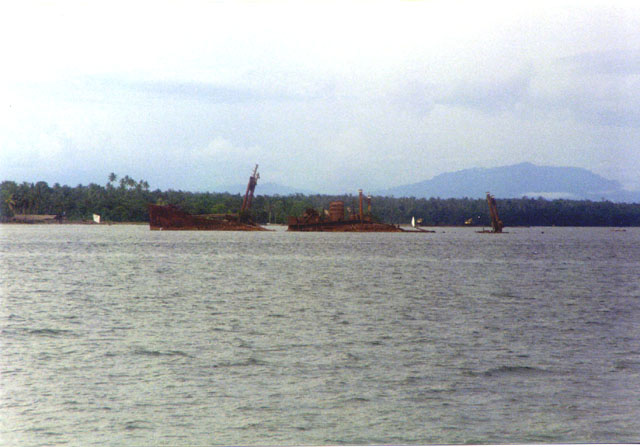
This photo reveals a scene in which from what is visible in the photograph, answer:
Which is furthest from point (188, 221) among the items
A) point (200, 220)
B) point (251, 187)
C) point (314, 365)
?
point (314, 365)

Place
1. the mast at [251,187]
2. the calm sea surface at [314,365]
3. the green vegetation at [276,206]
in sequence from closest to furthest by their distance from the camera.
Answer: the calm sea surface at [314,365], the mast at [251,187], the green vegetation at [276,206]

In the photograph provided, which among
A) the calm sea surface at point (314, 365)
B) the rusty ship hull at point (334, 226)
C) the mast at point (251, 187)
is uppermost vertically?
the mast at point (251, 187)

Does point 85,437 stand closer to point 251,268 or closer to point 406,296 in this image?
point 406,296

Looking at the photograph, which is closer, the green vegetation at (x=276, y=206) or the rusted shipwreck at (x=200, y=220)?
the rusted shipwreck at (x=200, y=220)

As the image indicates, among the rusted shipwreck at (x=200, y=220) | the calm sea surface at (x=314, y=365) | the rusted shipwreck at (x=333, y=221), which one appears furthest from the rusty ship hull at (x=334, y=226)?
the calm sea surface at (x=314, y=365)

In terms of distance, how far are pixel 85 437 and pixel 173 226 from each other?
3763 inches

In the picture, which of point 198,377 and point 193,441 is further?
point 198,377

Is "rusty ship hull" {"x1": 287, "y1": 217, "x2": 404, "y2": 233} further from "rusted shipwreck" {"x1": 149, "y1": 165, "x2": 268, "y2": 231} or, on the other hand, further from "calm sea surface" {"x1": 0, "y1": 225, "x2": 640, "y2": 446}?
"calm sea surface" {"x1": 0, "y1": 225, "x2": 640, "y2": 446}

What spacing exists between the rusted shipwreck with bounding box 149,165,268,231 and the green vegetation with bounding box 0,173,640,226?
2042 millimetres

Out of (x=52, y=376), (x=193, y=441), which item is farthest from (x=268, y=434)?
(x=52, y=376)

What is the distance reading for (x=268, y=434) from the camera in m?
9.16

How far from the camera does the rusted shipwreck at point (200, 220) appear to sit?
100062mm

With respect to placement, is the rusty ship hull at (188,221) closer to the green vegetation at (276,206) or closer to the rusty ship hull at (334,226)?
Result: the green vegetation at (276,206)

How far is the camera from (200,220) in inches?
4035
